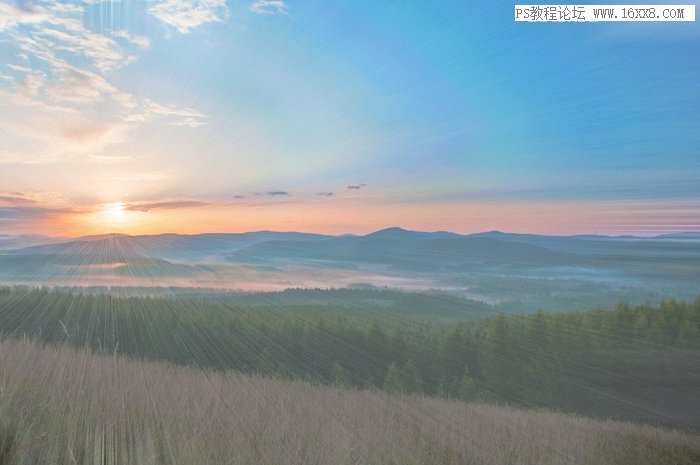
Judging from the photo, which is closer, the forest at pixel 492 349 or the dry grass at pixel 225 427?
the dry grass at pixel 225 427

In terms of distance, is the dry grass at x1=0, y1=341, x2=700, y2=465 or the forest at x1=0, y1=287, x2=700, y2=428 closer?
the dry grass at x1=0, y1=341, x2=700, y2=465

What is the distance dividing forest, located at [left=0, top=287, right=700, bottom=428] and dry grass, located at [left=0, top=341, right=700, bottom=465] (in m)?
43.6

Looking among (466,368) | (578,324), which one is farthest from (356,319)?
(578,324)

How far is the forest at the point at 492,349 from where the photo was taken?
191ft

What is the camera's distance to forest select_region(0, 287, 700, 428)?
58188 mm

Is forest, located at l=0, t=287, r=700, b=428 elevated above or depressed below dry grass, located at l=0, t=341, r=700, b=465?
below

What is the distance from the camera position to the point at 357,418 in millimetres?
6922

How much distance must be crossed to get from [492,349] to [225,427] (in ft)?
265

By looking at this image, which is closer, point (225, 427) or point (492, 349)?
point (225, 427)

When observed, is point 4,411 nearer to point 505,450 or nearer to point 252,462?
point 252,462

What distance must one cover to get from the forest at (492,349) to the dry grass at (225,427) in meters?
43.6

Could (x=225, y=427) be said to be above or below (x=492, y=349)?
above

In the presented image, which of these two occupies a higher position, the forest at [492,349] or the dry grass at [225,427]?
the dry grass at [225,427]

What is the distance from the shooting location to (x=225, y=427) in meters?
5.05
